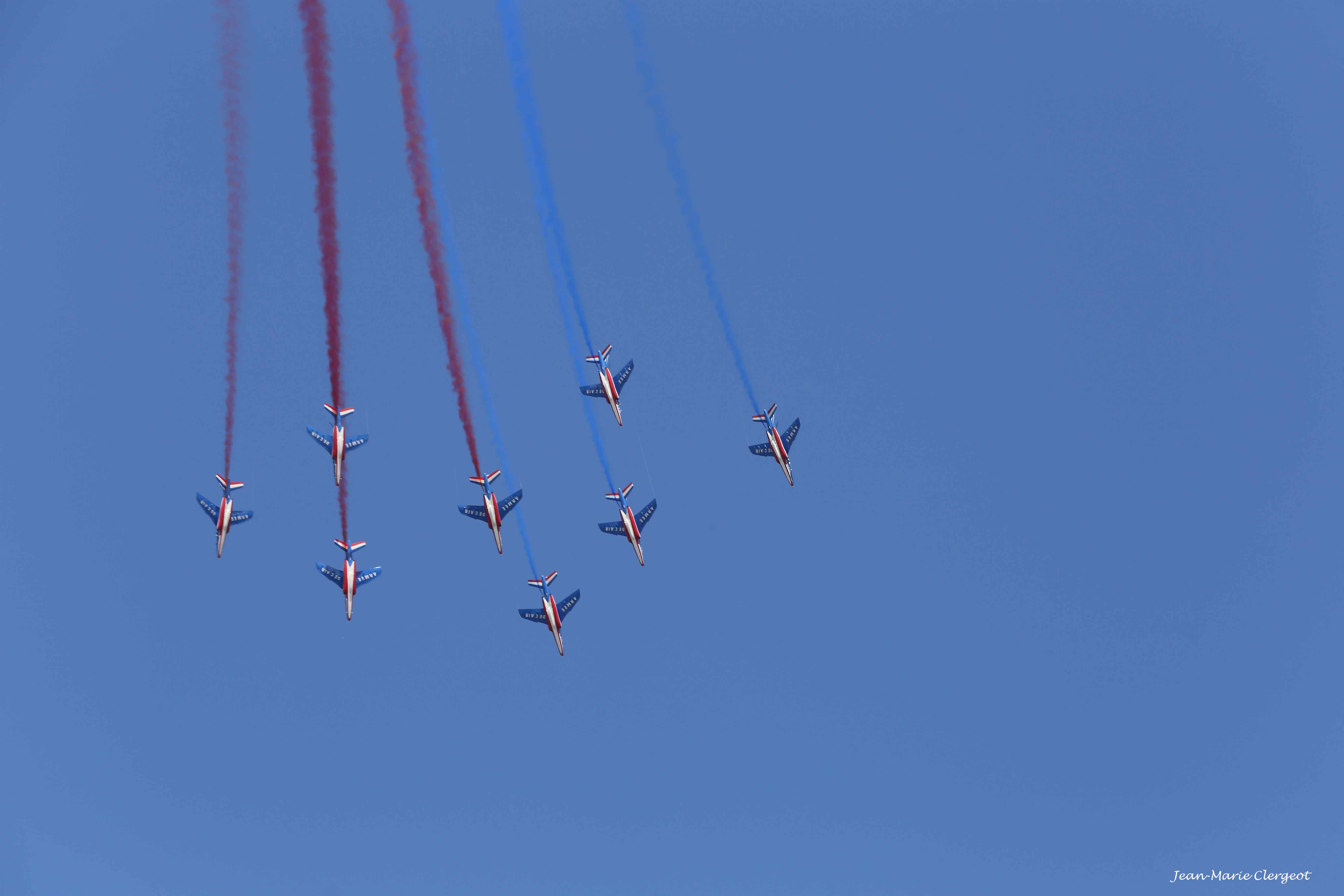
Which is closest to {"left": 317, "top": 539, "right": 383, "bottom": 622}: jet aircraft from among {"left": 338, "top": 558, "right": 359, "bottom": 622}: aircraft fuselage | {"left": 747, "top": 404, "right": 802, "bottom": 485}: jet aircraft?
{"left": 338, "top": 558, "right": 359, "bottom": 622}: aircraft fuselage

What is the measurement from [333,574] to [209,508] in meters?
Answer: 4.53

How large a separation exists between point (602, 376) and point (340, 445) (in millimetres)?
8069

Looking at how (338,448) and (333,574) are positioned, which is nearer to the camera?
(338,448)

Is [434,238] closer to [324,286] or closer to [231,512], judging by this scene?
[324,286]

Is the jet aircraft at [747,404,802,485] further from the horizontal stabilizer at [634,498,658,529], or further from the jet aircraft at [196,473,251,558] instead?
the jet aircraft at [196,473,251,558]

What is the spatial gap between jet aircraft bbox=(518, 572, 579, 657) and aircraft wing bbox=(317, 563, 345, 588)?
583 cm

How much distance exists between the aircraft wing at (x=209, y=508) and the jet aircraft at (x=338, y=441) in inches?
188

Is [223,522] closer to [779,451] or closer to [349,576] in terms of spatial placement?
[349,576]

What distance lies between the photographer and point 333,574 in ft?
107

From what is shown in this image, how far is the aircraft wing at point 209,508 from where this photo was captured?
107 feet

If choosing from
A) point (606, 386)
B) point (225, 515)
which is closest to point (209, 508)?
point (225, 515)

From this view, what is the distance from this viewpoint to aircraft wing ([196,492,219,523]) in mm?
32562

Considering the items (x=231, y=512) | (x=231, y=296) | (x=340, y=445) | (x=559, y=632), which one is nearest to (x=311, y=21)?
(x=231, y=296)

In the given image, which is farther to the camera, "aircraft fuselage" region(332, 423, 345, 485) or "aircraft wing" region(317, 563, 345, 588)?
"aircraft wing" region(317, 563, 345, 588)
